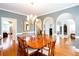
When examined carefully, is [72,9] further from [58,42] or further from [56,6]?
[58,42]

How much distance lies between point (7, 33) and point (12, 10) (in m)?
0.47

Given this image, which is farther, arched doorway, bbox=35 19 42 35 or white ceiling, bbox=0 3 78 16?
arched doorway, bbox=35 19 42 35

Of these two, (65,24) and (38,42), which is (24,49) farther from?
(65,24)

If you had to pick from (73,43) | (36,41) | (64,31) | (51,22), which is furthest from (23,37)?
(73,43)

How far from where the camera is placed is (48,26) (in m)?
1.88

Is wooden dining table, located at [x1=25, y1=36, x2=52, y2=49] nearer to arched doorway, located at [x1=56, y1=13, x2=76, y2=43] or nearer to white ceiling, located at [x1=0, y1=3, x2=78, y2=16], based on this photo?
arched doorway, located at [x1=56, y1=13, x2=76, y2=43]

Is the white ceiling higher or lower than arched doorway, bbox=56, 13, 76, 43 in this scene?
higher

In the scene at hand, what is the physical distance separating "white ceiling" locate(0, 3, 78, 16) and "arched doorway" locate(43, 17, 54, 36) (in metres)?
0.17

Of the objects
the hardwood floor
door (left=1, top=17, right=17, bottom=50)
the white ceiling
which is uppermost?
the white ceiling

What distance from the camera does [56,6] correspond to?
1794 millimetres

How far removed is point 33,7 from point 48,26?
0.50 metres

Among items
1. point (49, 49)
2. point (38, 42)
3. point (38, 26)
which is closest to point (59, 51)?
point (49, 49)

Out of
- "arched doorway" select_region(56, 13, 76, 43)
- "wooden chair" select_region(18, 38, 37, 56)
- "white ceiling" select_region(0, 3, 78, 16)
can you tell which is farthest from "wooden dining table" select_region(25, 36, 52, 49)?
"white ceiling" select_region(0, 3, 78, 16)

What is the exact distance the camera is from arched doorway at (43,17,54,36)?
186cm
